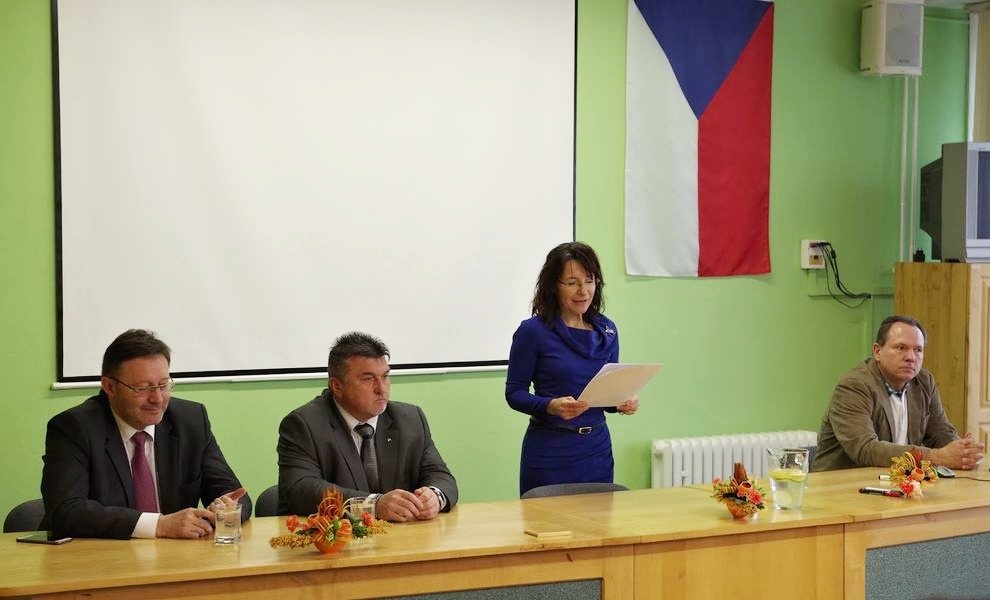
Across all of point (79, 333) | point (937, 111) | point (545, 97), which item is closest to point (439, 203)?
point (545, 97)

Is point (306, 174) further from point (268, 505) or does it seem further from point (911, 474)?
point (911, 474)

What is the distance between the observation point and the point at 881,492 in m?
3.79

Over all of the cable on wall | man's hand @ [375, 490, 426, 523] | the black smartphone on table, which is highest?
the cable on wall

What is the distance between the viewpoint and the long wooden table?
8.88ft

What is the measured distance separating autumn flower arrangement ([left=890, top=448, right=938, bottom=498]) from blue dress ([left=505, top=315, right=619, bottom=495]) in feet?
3.46

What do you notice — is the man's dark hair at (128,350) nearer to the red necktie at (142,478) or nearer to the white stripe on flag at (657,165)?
the red necktie at (142,478)

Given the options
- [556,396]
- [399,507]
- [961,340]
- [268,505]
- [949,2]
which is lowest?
[268,505]

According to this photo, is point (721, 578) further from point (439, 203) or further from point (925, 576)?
point (439, 203)

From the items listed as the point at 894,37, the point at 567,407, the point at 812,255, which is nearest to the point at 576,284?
the point at 567,407

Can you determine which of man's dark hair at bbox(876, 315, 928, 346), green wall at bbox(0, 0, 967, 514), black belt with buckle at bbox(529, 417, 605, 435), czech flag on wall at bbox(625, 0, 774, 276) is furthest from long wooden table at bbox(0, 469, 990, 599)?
czech flag on wall at bbox(625, 0, 774, 276)

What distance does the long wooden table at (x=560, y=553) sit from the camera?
8.88 feet

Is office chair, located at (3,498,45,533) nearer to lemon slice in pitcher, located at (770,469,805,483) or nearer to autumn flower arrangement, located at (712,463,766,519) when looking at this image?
autumn flower arrangement, located at (712,463,766,519)

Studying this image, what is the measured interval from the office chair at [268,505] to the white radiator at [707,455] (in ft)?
7.85

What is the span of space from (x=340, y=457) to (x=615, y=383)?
42.4 inches
